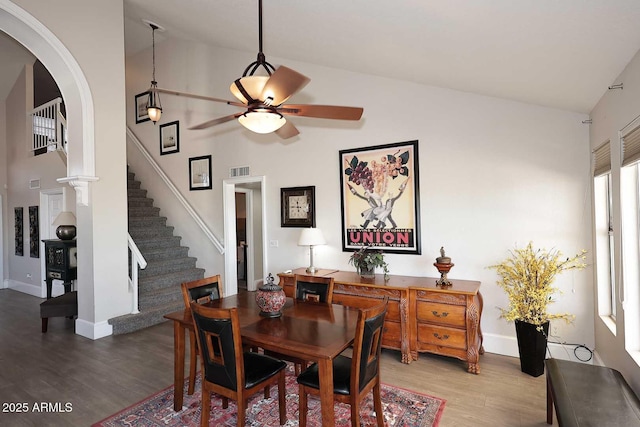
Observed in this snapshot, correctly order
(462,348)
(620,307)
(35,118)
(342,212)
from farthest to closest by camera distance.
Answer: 1. (35,118)
2. (342,212)
3. (462,348)
4. (620,307)

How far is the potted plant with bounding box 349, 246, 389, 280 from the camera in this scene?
3912mm

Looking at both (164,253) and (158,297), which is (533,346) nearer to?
(158,297)

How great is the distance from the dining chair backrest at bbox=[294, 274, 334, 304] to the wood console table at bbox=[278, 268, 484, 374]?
0.74m

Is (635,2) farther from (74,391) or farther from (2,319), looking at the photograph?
(2,319)

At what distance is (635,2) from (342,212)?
10.9 ft

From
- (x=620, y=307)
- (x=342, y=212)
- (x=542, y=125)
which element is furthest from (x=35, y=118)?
(x=620, y=307)

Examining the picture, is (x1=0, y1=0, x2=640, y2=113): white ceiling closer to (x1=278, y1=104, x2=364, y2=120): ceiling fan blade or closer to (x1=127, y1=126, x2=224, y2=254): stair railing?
(x1=278, y1=104, x2=364, y2=120): ceiling fan blade

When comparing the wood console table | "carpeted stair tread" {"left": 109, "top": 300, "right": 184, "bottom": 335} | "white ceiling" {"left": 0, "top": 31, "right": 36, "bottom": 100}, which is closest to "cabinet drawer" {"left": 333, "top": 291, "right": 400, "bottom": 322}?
the wood console table

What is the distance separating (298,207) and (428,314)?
235 centimetres

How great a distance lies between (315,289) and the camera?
3.07 metres

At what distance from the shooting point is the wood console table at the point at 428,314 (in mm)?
3184

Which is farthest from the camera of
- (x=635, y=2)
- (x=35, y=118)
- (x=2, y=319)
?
(x=35, y=118)

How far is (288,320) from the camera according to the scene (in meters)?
2.42

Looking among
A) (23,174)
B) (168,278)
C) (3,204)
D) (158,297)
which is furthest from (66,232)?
(3,204)
